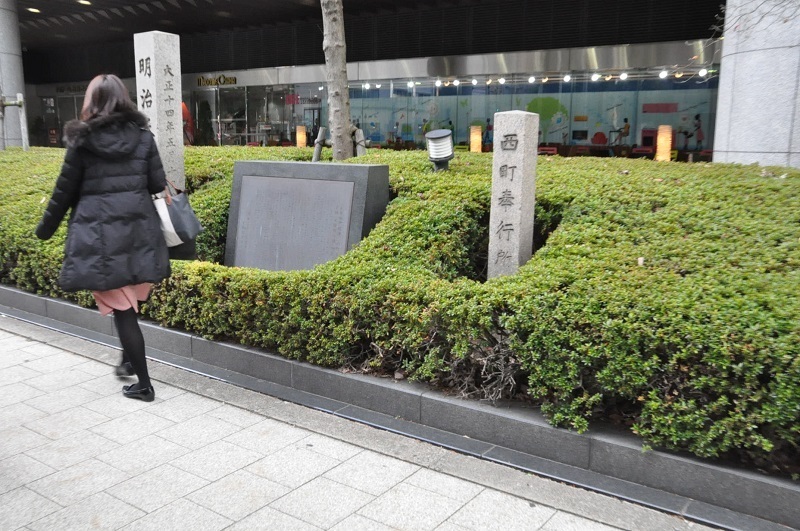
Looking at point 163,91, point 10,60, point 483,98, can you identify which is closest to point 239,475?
point 163,91

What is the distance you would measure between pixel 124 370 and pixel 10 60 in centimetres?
1743

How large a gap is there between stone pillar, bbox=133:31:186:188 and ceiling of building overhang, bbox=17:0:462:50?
37.8 feet

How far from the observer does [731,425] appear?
10.2 feet

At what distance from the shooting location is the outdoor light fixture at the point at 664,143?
13.8 m

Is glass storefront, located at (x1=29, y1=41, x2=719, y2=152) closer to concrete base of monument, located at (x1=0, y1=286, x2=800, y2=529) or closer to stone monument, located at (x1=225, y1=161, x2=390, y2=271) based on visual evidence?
stone monument, located at (x1=225, y1=161, x2=390, y2=271)

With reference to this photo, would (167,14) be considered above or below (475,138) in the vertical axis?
above

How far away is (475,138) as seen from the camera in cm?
1708

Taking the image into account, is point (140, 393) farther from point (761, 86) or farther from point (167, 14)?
point (167, 14)

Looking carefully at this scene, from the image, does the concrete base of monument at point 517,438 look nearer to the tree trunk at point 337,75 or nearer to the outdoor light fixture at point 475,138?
the tree trunk at point 337,75

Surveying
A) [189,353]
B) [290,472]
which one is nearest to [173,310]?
[189,353]

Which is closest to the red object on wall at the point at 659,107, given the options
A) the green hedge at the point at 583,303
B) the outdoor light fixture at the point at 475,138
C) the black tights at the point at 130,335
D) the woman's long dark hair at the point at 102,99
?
the outdoor light fixture at the point at 475,138

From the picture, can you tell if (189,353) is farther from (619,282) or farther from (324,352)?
(619,282)

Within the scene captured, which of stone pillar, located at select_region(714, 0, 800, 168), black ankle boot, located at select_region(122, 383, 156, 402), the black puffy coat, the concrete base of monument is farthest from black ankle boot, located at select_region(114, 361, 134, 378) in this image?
stone pillar, located at select_region(714, 0, 800, 168)

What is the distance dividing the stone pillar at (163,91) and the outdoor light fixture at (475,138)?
10.8 metres
